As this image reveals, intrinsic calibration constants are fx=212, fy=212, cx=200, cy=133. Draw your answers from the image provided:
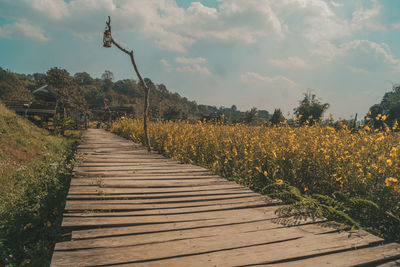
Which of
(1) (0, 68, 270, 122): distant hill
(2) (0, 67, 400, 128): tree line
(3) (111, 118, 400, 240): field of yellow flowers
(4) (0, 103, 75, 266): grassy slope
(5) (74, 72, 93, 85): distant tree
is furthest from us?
(5) (74, 72, 93, 85): distant tree

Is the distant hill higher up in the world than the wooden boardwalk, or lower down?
higher up

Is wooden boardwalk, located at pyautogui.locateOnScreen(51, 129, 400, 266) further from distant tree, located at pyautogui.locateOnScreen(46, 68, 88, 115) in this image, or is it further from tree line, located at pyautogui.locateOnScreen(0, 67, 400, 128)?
distant tree, located at pyautogui.locateOnScreen(46, 68, 88, 115)

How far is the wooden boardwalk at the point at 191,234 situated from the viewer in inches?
59.8

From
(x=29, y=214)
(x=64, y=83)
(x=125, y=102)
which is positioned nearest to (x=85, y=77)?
(x=125, y=102)

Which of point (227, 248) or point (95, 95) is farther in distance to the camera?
point (95, 95)

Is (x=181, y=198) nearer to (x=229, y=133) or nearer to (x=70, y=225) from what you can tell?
(x=70, y=225)

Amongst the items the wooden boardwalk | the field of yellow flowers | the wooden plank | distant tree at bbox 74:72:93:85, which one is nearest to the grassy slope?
the wooden boardwalk

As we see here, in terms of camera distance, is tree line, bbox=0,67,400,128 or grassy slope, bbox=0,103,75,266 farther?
tree line, bbox=0,67,400,128

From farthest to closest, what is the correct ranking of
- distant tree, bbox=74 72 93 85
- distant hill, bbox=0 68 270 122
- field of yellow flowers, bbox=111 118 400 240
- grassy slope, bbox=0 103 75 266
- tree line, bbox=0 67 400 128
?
distant tree, bbox=74 72 93 85 → distant hill, bbox=0 68 270 122 → tree line, bbox=0 67 400 128 → grassy slope, bbox=0 103 75 266 → field of yellow flowers, bbox=111 118 400 240

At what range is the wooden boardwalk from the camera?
1520 mm

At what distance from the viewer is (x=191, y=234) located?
183 centimetres

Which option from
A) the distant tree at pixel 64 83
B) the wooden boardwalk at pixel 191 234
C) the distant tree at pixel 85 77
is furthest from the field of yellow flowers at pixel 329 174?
the distant tree at pixel 85 77

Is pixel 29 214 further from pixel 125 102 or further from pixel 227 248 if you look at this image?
pixel 125 102

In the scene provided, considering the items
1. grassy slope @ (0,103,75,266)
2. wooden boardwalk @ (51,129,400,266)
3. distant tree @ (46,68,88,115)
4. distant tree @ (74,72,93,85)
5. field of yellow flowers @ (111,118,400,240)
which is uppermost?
distant tree @ (74,72,93,85)
